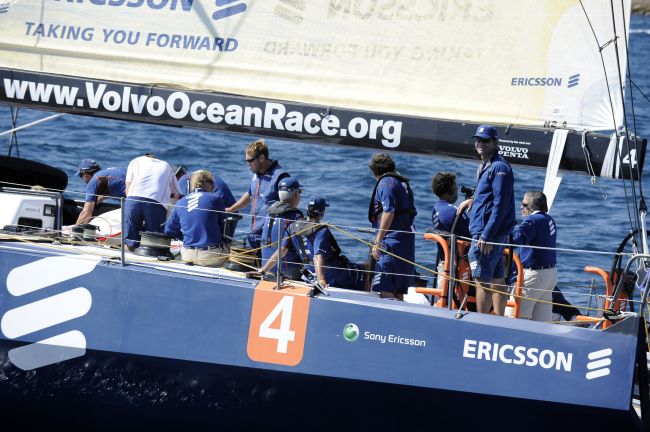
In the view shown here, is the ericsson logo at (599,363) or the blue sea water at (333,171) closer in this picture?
the ericsson logo at (599,363)

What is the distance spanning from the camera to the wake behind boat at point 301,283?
20.8 feet

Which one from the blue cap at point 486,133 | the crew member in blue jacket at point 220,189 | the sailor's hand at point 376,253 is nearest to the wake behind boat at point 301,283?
the sailor's hand at point 376,253

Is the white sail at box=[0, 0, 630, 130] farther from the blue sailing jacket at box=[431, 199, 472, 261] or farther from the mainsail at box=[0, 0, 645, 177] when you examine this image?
the blue sailing jacket at box=[431, 199, 472, 261]

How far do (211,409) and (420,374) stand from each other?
1.32 metres

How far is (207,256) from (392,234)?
1.18 metres

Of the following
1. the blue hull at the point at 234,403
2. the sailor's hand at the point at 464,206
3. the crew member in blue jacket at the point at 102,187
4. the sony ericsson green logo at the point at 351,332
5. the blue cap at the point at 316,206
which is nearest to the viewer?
the blue hull at the point at 234,403

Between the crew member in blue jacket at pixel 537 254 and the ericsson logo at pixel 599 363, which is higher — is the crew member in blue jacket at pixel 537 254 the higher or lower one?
the higher one

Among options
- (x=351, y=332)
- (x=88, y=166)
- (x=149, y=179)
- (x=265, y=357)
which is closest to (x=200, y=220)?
(x=149, y=179)

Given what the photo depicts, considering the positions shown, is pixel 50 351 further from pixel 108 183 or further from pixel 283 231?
pixel 108 183

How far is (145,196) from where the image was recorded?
774cm

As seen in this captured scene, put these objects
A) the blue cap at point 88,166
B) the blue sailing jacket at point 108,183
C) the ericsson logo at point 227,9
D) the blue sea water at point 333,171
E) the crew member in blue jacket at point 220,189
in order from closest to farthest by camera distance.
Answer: the ericsson logo at point 227,9 < the blue sailing jacket at point 108,183 < the crew member in blue jacket at point 220,189 < the blue cap at point 88,166 < the blue sea water at point 333,171

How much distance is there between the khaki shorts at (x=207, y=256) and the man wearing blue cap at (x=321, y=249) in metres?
0.50

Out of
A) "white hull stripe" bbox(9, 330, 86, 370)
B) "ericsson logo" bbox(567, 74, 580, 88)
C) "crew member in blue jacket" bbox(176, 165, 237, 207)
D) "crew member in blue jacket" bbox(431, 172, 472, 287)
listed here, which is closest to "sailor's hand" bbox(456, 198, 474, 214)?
"crew member in blue jacket" bbox(431, 172, 472, 287)

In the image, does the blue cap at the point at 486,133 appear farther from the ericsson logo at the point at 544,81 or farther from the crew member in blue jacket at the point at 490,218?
the ericsson logo at the point at 544,81
